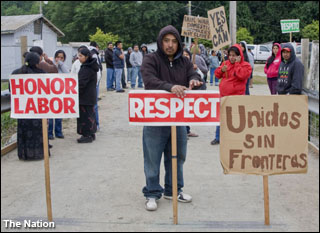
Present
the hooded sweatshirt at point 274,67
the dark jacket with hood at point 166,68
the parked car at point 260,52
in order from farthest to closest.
Result: the parked car at point 260,52 → the hooded sweatshirt at point 274,67 → the dark jacket with hood at point 166,68

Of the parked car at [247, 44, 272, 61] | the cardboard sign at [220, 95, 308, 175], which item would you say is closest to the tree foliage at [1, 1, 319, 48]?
the parked car at [247, 44, 272, 61]

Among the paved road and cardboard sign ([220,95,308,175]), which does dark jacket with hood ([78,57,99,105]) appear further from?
cardboard sign ([220,95,308,175])

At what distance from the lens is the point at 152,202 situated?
16.1 feet

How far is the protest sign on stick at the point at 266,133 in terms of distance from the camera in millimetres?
4305

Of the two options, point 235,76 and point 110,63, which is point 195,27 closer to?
point 235,76

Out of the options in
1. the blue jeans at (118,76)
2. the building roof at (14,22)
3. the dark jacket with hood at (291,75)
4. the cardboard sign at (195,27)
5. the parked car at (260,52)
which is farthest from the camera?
the parked car at (260,52)

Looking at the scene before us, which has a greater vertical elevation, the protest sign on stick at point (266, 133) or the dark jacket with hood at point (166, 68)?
the dark jacket with hood at point (166, 68)

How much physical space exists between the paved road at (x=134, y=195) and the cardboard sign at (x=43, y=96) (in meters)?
1.08

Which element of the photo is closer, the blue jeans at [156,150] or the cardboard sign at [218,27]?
the blue jeans at [156,150]

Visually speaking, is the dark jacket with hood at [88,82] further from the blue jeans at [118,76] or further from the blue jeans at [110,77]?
the blue jeans at [110,77]

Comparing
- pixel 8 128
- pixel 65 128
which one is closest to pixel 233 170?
pixel 8 128

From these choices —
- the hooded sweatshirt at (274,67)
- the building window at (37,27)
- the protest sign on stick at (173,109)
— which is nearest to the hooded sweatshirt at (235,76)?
the hooded sweatshirt at (274,67)

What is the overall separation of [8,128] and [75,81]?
189 inches

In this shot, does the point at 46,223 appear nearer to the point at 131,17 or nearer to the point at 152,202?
the point at 152,202
